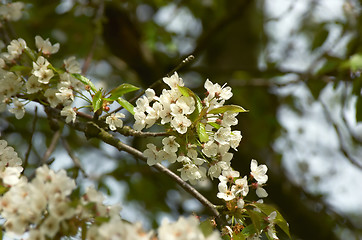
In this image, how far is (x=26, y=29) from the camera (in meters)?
4.57

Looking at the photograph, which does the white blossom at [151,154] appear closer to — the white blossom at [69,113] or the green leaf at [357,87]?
the white blossom at [69,113]

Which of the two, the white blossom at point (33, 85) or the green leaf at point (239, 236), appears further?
the white blossom at point (33, 85)

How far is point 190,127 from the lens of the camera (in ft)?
5.92

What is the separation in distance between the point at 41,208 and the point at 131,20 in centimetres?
381

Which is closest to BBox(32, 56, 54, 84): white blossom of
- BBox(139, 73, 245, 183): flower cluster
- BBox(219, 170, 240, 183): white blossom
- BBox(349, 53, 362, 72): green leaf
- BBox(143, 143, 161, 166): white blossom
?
BBox(139, 73, 245, 183): flower cluster

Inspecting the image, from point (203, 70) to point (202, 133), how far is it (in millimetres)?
2871

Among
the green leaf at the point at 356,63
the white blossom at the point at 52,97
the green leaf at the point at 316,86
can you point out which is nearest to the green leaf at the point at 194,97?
the white blossom at the point at 52,97

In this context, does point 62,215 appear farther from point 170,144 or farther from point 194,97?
point 194,97

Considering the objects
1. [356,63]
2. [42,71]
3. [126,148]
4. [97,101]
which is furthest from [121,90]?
[356,63]

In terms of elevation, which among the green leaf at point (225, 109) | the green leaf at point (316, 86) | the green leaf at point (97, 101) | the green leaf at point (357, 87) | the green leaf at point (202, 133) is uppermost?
the green leaf at point (225, 109)

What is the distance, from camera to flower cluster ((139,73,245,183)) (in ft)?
5.83

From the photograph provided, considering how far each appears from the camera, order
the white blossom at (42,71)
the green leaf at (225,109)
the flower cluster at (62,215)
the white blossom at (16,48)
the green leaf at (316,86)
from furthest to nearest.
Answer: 1. the green leaf at (316,86)
2. the white blossom at (16,48)
3. the white blossom at (42,71)
4. the green leaf at (225,109)
5. the flower cluster at (62,215)

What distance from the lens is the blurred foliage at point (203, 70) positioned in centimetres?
417

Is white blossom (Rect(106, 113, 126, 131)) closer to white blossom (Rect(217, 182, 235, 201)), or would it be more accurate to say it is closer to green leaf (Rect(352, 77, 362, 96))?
white blossom (Rect(217, 182, 235, 201))
